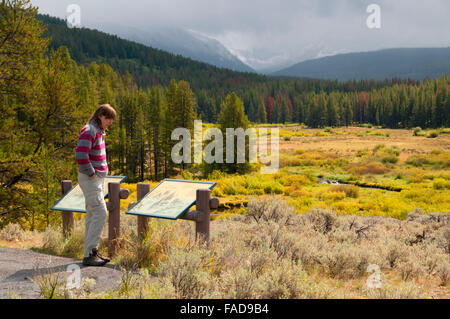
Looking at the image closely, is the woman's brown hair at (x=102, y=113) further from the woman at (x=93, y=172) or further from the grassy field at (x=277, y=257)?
the grassy field at (x=277, y=257)

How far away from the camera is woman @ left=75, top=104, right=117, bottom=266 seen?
17.0 feet

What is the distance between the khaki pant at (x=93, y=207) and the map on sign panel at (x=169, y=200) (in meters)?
0.45

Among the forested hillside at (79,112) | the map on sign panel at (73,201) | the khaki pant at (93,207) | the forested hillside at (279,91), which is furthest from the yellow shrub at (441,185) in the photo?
the forested hillside at (279,91)

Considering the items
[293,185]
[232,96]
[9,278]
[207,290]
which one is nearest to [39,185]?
[9,278]

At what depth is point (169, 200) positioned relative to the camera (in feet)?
19.1

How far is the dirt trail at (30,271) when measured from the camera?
14.2 feet

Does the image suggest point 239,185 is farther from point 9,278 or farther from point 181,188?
point 9,278

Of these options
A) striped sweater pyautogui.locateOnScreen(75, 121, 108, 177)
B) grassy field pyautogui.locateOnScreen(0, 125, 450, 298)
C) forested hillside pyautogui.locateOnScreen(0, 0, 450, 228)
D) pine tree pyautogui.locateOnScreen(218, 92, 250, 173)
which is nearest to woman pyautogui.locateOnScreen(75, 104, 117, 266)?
striped sweater pyautogui.locateOnScreen(75, 121, 108, 177)

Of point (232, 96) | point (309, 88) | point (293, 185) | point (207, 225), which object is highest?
point (309, 88)

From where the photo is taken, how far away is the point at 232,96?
3256 cm

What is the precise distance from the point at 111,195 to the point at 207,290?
121 inches

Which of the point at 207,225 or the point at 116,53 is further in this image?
the point at 116,53

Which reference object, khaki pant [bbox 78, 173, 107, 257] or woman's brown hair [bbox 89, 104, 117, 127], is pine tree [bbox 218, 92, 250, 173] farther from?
woman's brown hair [bbox 89, 104, 117, 127]

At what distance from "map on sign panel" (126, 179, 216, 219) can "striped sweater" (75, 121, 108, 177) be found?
87 cm
